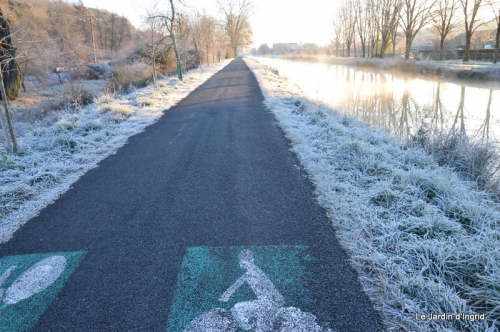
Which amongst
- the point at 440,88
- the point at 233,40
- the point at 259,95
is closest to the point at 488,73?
the point at 440,88

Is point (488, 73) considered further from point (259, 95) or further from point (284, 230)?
point (284, 230)

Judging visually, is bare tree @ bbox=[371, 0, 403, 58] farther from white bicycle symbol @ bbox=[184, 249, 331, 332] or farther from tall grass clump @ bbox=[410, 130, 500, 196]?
white bicycle symbol @ bbox=[184, 249, 331, 332]

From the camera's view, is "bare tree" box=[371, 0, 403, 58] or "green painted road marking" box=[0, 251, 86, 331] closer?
"green painted road marking" box=[0, 251, 86, 331]

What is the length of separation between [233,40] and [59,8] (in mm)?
33408

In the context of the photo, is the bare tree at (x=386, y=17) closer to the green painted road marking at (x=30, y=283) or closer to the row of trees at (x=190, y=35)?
the row of trees at (x=190, y=35)

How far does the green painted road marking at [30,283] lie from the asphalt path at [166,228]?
0.30ft

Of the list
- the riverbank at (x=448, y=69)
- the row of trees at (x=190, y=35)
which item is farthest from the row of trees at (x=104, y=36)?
the riverbank at (x=448, y=69)

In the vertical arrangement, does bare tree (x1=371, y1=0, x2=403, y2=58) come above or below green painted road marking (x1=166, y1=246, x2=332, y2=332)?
above

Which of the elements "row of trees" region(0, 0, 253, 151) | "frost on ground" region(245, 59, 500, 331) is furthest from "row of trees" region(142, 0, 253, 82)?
"frost on ground" region(245, 59, 500, 331)

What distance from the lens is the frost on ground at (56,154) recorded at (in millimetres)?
4078

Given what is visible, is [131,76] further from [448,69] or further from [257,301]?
[448,69]

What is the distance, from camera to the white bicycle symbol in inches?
83.0

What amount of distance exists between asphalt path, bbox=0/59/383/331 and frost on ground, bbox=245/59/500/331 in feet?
0.68

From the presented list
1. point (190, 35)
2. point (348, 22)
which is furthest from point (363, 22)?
point (190, 35)
